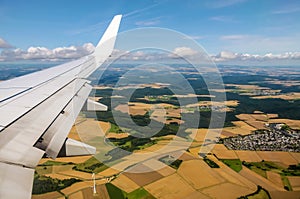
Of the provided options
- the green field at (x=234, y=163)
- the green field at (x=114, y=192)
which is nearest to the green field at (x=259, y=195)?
the green field at (x=234, y=163)

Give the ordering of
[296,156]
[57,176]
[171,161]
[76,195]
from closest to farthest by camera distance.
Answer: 1. [76,195]
2. [57,176]
3. [171,161]
4. [296,156]

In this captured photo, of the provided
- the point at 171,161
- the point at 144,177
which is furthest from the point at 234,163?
the point at 144,177

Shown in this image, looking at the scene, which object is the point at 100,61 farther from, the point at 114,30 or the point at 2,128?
the point at 2,128

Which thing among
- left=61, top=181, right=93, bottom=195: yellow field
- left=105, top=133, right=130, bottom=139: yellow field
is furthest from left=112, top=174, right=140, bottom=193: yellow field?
left=105, top=133, right=130, bottom=139: yellow field

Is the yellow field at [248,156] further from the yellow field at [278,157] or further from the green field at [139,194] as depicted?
the green field at [139,194]

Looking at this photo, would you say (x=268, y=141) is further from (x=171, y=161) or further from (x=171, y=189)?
(x=171, y=189)

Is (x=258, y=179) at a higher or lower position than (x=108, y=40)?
lower

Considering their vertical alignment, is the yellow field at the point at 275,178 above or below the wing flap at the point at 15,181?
below
